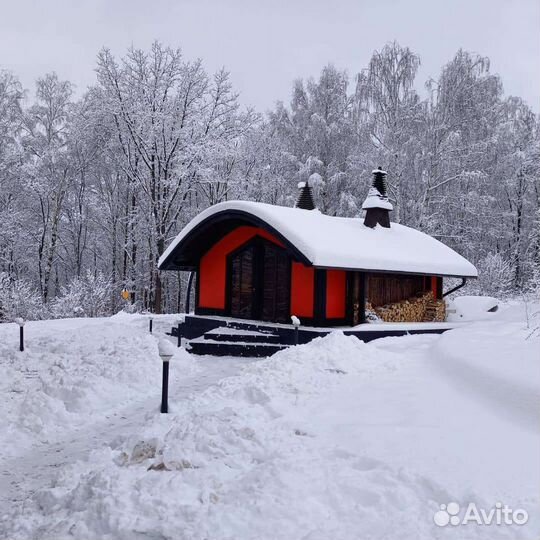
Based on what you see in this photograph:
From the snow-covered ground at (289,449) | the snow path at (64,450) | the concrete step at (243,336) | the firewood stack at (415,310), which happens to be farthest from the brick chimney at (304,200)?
the snow path at (64,450)

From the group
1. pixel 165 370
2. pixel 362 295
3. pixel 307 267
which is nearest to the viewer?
pixel 165 370

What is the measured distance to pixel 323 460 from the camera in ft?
14.0

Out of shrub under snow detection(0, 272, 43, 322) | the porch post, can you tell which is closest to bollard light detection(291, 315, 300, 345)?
the porch post

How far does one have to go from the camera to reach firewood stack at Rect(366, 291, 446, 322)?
49.9 feet

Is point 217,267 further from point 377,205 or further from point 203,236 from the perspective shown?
point 377,205

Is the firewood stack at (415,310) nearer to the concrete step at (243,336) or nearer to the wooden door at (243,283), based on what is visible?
the concrete step at (243,336)

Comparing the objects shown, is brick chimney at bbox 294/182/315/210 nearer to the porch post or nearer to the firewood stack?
the porch post

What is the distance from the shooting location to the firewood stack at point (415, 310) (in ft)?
49.9

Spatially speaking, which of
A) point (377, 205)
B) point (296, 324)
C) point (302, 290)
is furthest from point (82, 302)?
point (377, 205)

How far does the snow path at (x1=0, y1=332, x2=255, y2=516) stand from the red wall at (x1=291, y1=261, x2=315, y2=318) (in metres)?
5.92

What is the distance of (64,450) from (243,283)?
10.7m

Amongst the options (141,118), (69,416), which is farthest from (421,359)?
(141,118)

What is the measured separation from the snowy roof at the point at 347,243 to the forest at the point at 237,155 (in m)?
6.55

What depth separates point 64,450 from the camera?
5703 millimetres
